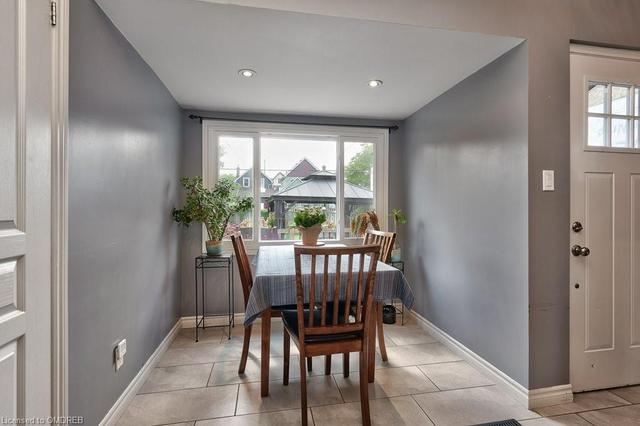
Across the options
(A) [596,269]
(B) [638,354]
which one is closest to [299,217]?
(A) [596,269]

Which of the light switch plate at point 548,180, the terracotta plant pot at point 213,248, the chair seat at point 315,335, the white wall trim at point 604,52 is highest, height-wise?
the white wall trim at point 604,52

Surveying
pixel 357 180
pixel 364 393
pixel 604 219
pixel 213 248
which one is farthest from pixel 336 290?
pixel 357 180

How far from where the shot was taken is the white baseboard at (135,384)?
5.45ft

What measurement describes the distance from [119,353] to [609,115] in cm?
337

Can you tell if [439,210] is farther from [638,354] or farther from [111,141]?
[111,141]

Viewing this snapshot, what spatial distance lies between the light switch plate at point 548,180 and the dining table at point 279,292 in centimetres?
103

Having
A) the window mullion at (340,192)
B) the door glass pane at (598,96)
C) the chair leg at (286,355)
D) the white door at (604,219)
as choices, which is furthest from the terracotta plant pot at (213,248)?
the door glass pane at (598,96)

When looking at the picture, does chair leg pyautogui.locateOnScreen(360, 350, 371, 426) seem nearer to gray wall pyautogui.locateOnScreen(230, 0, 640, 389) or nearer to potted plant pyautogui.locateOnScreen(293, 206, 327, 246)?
gray wall pyautogui.locateOnScreen(230, 0, 640, 389)

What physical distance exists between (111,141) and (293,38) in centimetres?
123

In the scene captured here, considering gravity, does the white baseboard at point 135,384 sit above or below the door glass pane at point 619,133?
below

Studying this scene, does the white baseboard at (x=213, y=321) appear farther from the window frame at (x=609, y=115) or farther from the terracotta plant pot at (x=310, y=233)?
the window frame at (x=609, y=115)

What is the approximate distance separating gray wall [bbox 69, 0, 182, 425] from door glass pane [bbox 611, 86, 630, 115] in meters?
3.09

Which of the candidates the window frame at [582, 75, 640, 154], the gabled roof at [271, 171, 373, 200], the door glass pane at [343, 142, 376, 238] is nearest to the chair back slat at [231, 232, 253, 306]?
the gabled roof at [271, 171, 373, 200]

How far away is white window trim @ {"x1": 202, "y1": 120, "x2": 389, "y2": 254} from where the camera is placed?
326 cm
